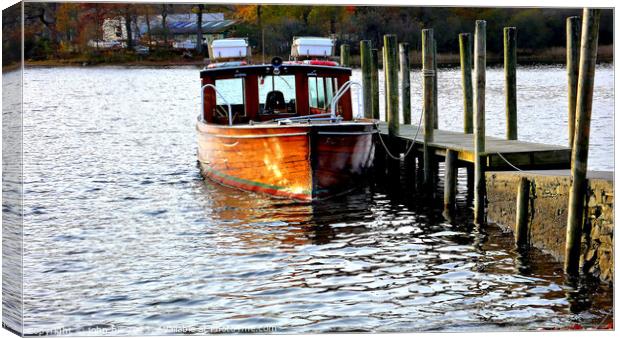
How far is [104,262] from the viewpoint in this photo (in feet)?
44.5

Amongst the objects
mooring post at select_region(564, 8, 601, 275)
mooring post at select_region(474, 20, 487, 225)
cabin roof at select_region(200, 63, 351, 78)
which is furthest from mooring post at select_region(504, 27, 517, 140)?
mooring post at select_region(564, 8, 601, 275)

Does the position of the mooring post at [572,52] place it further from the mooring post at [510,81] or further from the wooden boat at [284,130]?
the wooden boat at [284,130]

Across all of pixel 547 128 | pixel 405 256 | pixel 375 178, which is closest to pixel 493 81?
pixel 547 128

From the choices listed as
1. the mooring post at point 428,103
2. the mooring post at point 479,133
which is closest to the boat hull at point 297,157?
the mooring post at point 428,103

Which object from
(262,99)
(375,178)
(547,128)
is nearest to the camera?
(262,99)

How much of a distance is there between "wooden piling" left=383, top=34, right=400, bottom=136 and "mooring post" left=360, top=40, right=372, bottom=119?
0.59 m

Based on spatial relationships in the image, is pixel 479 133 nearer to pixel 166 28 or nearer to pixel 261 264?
pixel 261 264

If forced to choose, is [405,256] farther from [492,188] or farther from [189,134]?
[189,134]

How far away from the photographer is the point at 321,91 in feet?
64.1

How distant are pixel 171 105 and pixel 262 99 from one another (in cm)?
2196

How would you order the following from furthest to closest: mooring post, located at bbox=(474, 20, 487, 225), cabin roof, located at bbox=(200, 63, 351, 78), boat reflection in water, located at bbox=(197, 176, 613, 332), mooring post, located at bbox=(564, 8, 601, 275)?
cabin roof, located at bbox=(200, 63, 351, 78) → mooring post, located at bbox=(474, 20, 487, 225) → mooring post, located at bbox=(564, 8, 601, 275) → boat reflection in water, located at bbox=(197, 176, 613, 332)

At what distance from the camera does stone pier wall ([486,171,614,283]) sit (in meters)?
11.2

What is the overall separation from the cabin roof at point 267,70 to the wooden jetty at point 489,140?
1.21 m

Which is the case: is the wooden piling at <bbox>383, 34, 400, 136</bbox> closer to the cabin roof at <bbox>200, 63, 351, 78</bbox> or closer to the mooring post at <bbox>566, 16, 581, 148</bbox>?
the cabin roof at <bbox>200, 63, 351, 78</bbox>
